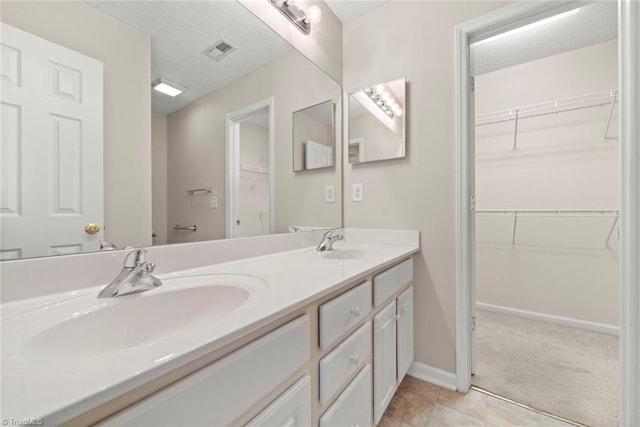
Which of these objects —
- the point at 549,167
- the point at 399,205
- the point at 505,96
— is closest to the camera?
the point at 399,205

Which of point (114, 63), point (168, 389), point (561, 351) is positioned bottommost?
point (561, 351)

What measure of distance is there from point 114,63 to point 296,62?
0.96m

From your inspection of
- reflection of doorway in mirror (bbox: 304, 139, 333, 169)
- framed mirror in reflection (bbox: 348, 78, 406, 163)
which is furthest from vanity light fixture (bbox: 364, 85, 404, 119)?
reflection of doorway in mirror (bbox: 304, 139, 333, 169)

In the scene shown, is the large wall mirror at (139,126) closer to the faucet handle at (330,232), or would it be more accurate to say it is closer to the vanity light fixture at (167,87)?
the vanity light fixture at (167,87)

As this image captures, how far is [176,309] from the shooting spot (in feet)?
2.35

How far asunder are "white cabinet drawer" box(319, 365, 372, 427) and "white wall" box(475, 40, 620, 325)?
2.20 m

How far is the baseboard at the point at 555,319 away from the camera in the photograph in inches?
80.7

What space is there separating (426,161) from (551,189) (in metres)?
1.65

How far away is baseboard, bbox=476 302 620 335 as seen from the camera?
6.73 ft

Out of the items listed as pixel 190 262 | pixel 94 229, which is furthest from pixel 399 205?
pixel 94 229

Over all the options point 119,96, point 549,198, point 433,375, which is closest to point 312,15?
point 119,96

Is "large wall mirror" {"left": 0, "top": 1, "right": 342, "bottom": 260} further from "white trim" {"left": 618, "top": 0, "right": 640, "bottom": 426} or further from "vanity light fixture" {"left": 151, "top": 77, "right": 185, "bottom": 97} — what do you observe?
"white trim" {"left": 618, "top": 0, "right": 640, "bottom": 426}

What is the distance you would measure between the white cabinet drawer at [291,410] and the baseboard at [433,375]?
1.10 m

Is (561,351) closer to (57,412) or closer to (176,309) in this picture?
(176,309)
